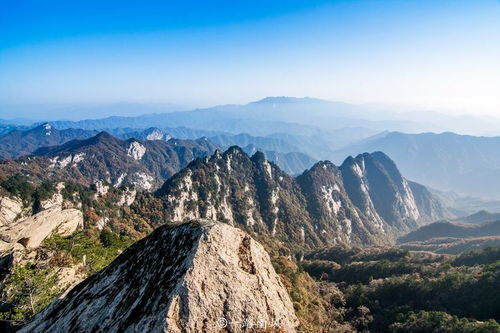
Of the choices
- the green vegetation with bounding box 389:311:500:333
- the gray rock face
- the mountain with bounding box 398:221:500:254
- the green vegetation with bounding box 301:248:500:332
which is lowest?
the mountain with bounding box 398:221:500:254

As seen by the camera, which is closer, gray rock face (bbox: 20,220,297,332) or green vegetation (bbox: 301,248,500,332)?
gray rock face (bbox: 20,220,297,332)

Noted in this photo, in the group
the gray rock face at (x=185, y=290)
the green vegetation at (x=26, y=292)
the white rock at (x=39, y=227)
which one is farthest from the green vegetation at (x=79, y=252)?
the gray rock face at (x=185, y=290)

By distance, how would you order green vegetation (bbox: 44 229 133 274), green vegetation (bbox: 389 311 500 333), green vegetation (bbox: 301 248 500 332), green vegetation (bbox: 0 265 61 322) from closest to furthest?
green vegetation (bbox: 0 265 61 322), green vegetation (bbox: 44 229 133 274), green vegetation (bbox: 389 311 500 333), green vegetation (bbox: 301 248 500 332)

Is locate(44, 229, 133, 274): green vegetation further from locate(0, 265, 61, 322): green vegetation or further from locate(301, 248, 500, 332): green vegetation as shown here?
locate(301, 248, 500, 332): green vegetation

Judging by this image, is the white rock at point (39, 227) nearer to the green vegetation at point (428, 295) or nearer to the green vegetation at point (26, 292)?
the green vegetation at point (26, 292)

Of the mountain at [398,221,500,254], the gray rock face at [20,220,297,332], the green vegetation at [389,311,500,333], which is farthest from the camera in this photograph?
the mountain at [398,221,500,254]

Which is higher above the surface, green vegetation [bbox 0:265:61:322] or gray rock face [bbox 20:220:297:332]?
gray rock face [bbox 20:220:297:332]

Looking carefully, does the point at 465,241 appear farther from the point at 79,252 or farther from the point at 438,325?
the point at 79,252

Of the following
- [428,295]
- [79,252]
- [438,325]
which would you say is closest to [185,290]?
[79,252]

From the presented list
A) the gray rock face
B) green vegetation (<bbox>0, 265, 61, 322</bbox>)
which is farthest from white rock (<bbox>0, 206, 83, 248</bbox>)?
the gray rock face
